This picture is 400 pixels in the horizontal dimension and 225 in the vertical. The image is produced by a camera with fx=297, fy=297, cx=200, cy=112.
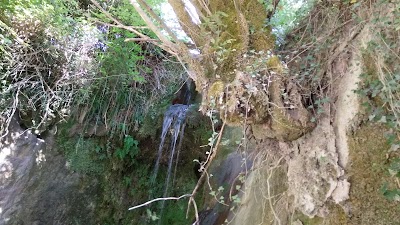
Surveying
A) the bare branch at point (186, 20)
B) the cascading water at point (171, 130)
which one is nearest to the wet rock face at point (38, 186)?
the cascading water at point (171, 130)

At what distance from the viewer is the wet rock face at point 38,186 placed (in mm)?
3900

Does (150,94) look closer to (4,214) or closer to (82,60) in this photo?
(82,60)

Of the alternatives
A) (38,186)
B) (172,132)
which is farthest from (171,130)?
(38,186)

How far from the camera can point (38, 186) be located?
4117 millimetres

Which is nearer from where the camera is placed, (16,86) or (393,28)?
(393,28)

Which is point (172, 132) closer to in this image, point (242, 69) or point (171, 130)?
point (171, 130)

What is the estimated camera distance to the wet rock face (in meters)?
3.90

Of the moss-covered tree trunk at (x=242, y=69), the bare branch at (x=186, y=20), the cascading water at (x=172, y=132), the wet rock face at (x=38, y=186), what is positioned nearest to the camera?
the moss-covered tree trunk at (x=242, y=69)

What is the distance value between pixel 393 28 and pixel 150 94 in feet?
11.5

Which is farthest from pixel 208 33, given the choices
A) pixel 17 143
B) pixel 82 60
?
pixel 17 143

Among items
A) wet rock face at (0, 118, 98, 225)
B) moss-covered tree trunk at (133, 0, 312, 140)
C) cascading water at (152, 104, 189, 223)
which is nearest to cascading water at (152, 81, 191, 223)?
cascading water at (152, 104, 189, 223)

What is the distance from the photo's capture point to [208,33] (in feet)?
7.23

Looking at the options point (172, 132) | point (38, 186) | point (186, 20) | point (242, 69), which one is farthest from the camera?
point (172, 132)

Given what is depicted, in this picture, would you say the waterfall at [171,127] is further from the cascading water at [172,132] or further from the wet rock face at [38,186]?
the wet rock face at [38,186]
